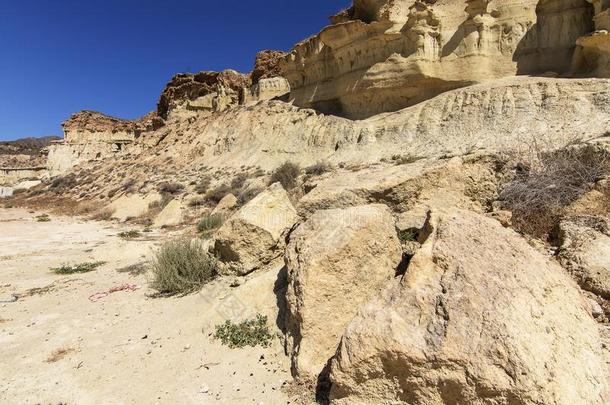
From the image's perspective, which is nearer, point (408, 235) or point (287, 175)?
point (408, 235)

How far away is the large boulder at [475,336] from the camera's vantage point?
201 centimetres

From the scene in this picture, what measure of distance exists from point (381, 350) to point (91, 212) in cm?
2306

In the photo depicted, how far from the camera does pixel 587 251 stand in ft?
10.3

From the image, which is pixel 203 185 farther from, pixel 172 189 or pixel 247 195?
pixel 247 195

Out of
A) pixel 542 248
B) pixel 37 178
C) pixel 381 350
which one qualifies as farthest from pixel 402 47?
pixel 37 178

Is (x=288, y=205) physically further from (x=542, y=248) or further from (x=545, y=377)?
(x=545, y=377)

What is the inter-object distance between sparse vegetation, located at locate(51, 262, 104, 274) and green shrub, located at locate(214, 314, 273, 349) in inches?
208

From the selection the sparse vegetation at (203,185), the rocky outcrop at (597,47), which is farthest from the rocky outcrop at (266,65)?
the rocky outcrop at (597,47)

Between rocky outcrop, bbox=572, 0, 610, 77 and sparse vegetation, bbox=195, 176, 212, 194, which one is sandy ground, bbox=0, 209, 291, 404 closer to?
sparse vegetation, bbox=195, 176, 212, 194

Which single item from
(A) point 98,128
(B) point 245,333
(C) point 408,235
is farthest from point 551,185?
(A) point 98,128

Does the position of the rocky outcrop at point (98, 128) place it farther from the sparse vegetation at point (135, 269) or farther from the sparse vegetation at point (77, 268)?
the sparse vegetation at point (135, 269)

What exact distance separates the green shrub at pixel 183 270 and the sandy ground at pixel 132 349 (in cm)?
22

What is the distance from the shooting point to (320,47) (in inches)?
925

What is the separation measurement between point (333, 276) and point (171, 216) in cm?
1325
